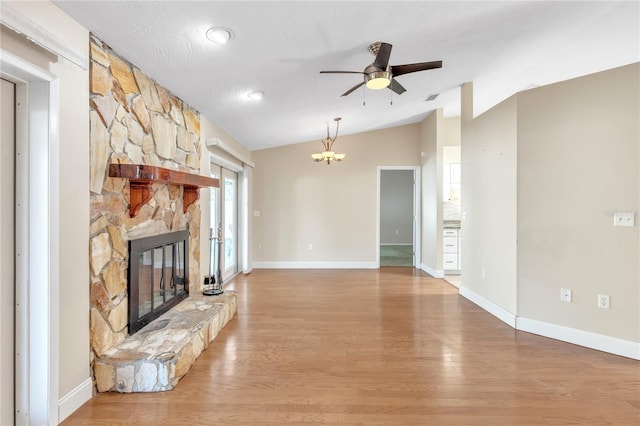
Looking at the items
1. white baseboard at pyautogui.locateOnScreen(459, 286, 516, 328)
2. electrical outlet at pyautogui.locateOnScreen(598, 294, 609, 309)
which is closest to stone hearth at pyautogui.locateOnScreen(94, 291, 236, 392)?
white baseboard at pyautogui.locateOnScreen(459, 286, 516, 328)

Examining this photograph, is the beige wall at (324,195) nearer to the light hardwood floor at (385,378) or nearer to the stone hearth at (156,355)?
the light hardwood floor at (385,378)

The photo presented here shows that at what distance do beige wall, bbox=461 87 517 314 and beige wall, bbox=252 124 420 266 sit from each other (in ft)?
7.62

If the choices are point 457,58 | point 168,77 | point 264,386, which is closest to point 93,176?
point 168,77

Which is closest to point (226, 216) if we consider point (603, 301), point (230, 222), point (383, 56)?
point (230, 222)

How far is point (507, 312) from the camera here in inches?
139

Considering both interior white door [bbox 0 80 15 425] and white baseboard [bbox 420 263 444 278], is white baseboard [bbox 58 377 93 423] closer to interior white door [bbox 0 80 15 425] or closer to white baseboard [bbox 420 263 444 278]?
interior white door [bbox 0 80 15 425]

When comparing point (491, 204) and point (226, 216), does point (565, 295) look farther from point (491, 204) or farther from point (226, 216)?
point (226, 216)

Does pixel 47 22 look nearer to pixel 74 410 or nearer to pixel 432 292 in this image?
pixel 74 410

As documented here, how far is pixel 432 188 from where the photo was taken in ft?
20.0

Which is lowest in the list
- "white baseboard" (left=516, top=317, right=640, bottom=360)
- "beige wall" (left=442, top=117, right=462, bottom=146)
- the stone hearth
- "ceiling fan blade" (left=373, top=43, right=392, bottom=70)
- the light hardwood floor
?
the light hardwood floor

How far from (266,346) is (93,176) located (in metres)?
2.01

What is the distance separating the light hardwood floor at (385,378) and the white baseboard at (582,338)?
3.5 inches

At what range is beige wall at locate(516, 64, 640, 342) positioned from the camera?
2.74 m

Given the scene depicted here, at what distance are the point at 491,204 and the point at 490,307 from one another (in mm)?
1297
